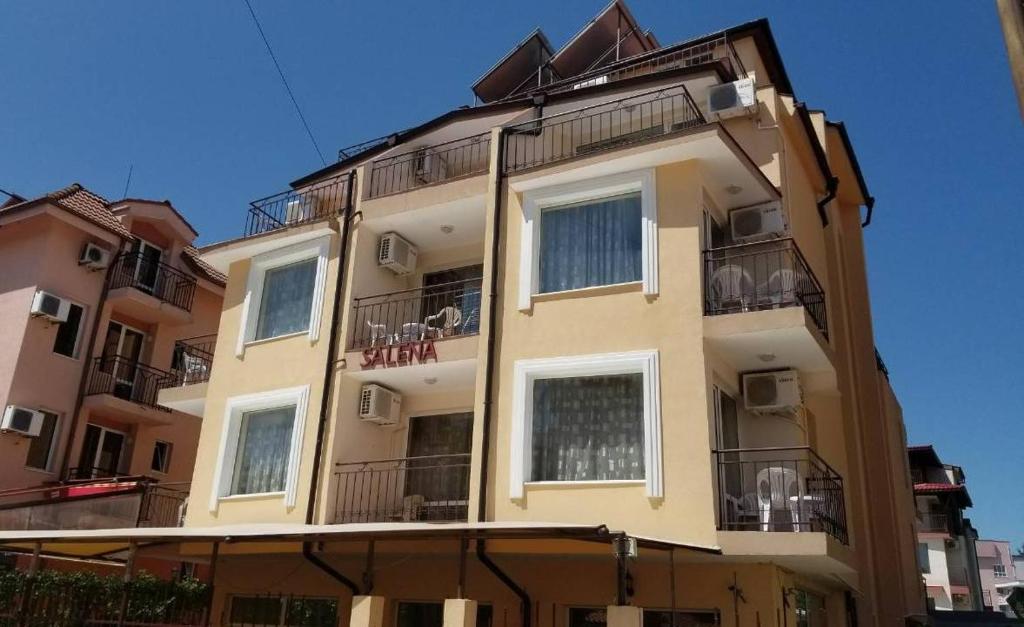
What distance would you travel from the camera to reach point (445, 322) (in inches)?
577

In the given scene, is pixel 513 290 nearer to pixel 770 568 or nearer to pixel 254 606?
pixel 770 568

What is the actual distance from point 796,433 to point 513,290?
4823mm

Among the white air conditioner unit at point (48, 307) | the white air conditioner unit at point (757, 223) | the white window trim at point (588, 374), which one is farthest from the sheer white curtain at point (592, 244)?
the white air conditioner unit at point (48, 307)

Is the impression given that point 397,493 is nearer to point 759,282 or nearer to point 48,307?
point 759,282

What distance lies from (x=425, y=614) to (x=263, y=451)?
13.9ft

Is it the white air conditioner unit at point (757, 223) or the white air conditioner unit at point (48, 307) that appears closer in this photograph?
the white air conditioner unit at point (757, 223)

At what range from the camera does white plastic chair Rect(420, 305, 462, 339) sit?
555 inches

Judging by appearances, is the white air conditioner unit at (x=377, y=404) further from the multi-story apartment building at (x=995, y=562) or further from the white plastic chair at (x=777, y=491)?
the multi-story apartment building at (x=995, y=562)

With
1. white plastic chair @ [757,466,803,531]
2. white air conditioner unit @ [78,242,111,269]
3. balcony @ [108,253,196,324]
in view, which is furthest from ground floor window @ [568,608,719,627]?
white air conditioner unit @ [78,242,111,269]

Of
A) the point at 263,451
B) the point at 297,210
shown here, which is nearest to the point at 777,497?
the point at 263,451

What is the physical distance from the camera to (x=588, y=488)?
11.4 metres

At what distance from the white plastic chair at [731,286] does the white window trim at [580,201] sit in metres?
0.96

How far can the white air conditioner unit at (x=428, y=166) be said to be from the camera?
54.9 ft

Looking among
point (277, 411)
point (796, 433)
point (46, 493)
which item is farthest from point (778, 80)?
point (46, 493)
